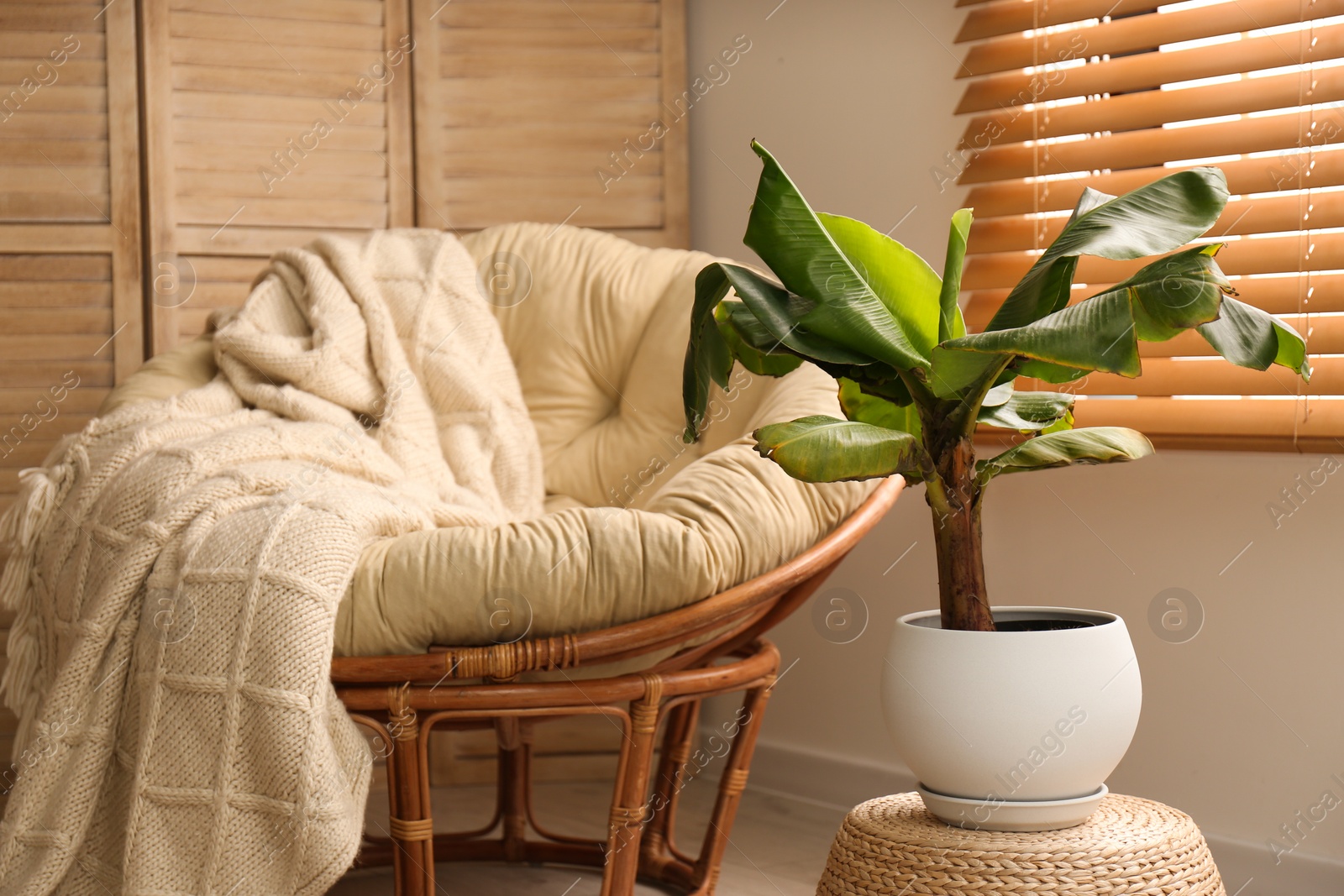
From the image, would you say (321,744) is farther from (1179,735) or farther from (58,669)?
(1179,735)

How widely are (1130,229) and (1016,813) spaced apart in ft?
1.56

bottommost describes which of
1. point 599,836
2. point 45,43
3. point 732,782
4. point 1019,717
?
point 599,836

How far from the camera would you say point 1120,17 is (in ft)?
5.61

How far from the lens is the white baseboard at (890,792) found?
1521mm

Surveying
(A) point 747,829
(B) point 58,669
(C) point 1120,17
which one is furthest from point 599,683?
(C) point 1120,17

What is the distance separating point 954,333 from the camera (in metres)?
1.00

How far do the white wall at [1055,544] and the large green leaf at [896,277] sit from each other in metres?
0.82

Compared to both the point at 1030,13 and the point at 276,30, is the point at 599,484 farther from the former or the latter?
the point at 276,30

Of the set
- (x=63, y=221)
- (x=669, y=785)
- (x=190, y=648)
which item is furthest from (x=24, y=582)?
(x=63, y=221)

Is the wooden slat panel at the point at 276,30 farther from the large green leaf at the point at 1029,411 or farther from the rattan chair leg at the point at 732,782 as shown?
the large green leaf at the point at 1029,411

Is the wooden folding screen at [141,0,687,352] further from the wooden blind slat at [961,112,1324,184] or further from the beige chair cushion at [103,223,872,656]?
the wooden blind slat at [961,112,1324,184]

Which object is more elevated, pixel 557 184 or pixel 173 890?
pixel 557 184

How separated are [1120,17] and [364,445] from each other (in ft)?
4.20

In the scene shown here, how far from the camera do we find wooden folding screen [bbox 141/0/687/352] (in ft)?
7.19
